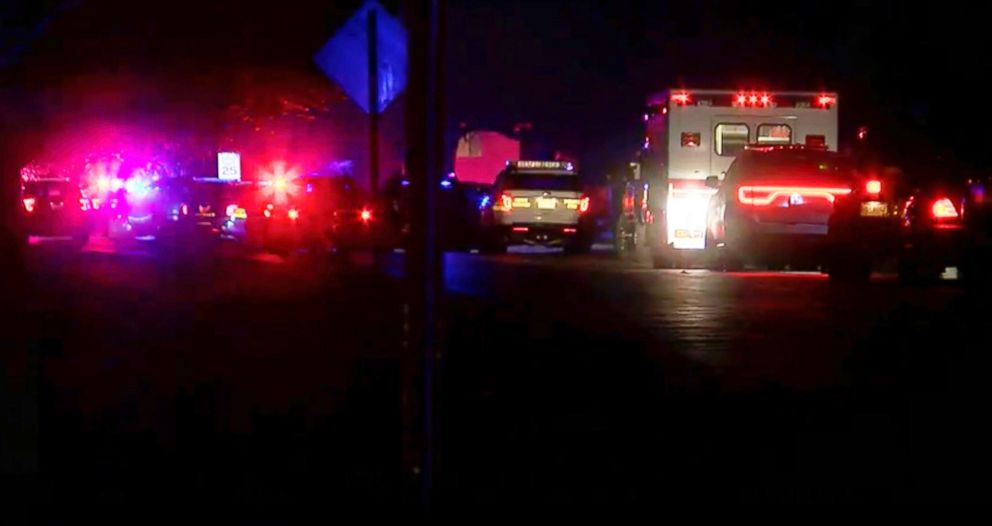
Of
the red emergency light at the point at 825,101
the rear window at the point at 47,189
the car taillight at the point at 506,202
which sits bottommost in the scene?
the car taillight at the point at 506,202

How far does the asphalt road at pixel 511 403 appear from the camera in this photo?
7.42 m

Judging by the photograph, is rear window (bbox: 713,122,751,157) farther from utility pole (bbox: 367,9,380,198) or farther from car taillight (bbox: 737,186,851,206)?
utility pole (bbox: 367,9,380,198)

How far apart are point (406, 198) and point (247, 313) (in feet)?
33.3

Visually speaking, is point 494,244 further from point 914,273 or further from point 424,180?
point 424,180

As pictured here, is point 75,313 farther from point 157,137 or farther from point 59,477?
point 157,137

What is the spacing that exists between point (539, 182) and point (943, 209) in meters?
12.5

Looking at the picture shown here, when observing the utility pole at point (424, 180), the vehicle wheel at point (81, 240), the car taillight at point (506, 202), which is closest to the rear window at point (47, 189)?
the vehicle wheel at point (81, 240)

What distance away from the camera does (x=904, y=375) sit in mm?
11031

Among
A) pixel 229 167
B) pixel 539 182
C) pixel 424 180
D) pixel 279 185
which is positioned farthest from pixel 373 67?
pixel 229 167

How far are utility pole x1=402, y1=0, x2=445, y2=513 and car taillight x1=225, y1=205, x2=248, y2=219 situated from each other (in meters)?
24.9

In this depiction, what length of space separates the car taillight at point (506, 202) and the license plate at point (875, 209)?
1093 cm

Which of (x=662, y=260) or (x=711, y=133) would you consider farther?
(x=662, y=260)

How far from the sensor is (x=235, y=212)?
3053 cm

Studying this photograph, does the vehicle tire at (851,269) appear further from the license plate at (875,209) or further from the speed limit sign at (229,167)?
the speed limit sign at (229,167)
